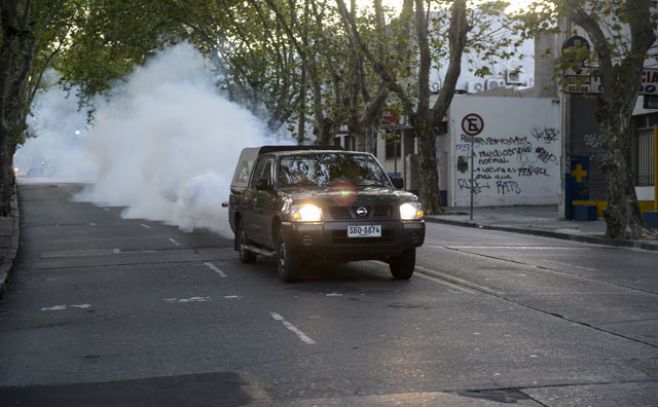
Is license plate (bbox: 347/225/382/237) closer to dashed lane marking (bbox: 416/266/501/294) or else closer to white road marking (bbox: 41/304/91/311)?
dashed lane marking (bbox: 416/266/501/294)

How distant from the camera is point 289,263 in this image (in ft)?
41.3

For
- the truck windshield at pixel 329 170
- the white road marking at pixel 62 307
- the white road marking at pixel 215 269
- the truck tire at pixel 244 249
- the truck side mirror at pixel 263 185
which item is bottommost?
the white road marking at pixel 62 307

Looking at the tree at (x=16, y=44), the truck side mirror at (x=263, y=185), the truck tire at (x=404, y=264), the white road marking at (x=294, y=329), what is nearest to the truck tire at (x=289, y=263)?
the truck side mirror at (x=263, y=185)

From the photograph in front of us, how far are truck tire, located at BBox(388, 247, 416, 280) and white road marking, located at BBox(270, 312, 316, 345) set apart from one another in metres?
3.20

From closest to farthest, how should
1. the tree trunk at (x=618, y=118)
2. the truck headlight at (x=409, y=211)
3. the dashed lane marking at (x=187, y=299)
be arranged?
the dashed lane marking at (x=187, y=299) → the truck headlight at (x=409, y=211) → the tree trunk at (x=618, y=118)

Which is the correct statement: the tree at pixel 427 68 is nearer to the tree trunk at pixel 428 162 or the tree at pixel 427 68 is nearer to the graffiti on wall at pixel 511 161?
the tree trunk at pixel 428 162

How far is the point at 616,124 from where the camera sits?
68.1 ft

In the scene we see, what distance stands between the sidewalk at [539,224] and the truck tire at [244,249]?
27.4 feet

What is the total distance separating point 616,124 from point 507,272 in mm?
8023

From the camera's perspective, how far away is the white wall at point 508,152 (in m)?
39.4

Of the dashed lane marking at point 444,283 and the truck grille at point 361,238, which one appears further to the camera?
the truck grille at point 361,238

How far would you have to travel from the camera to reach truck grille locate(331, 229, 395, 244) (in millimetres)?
12164

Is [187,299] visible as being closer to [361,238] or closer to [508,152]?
[361,238]

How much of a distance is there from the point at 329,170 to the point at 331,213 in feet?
4.96
